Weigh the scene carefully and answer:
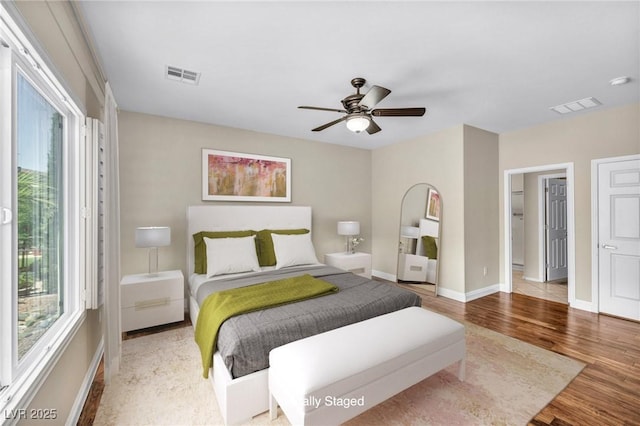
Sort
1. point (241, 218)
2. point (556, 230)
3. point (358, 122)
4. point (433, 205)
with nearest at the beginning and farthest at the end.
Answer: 1. point (358, 122)
2. point (241, 218)
3. point (433, 205)
4. point (556, 230)


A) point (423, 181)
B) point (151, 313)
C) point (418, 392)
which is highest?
point (423, 181)

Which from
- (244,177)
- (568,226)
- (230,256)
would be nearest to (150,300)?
(230,256)

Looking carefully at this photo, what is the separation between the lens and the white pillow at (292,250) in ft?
12.1

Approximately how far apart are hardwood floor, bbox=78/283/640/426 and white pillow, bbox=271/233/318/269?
1354mm

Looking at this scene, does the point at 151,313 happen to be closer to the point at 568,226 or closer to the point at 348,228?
the point at 348,228

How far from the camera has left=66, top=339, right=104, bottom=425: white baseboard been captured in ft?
5.69

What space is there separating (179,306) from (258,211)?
1613 millimetres

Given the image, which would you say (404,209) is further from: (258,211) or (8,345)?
(8,345)

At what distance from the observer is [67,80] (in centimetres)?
173

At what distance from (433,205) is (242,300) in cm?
341

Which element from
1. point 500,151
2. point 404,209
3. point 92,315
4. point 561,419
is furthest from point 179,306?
point 500,151

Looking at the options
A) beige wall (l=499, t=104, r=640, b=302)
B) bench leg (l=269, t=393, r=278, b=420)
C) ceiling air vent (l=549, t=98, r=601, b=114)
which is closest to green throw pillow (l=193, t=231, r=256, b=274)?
bench leg (l=269, t=393, r=278, b=420)

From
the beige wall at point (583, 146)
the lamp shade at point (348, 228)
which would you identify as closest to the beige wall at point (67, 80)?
the lamp shade at point (348, 228)

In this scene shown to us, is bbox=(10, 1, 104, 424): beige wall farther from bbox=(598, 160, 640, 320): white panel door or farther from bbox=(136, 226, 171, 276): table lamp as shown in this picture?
bbox=(598, 160, 640, 320): white panel door
